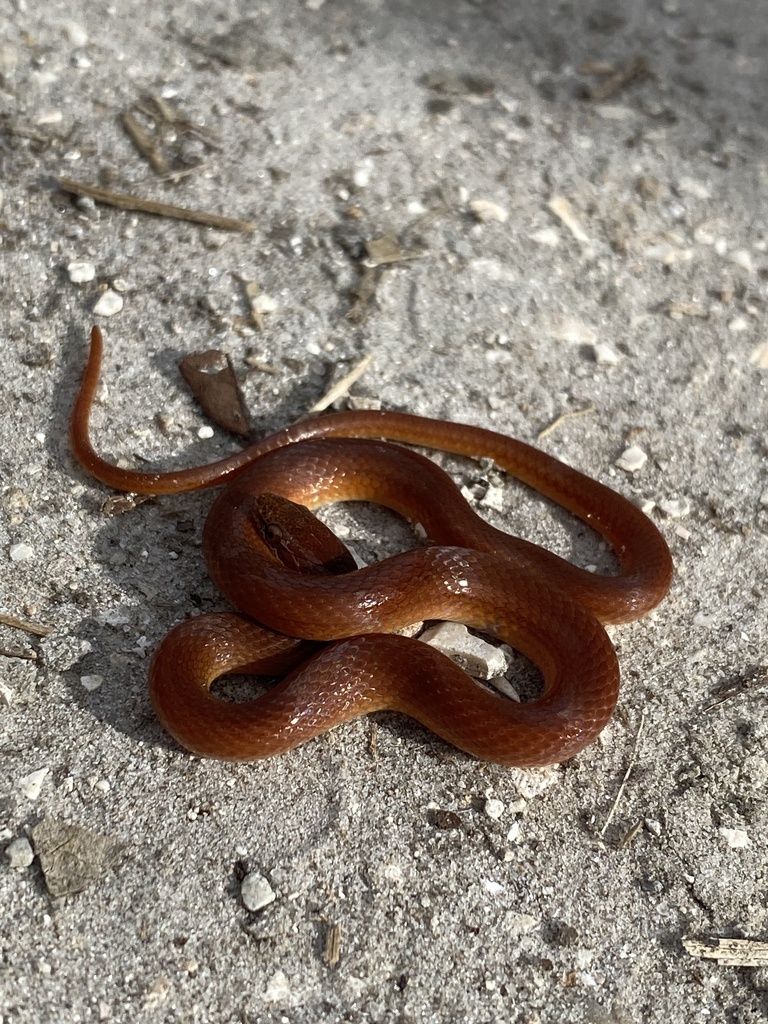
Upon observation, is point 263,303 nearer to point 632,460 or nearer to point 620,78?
point 632,460

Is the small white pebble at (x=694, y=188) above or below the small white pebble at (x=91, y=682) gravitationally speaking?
above

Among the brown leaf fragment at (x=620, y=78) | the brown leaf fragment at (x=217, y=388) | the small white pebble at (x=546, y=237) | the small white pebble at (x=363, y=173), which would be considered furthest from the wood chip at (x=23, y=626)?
the brown leaf fragment at (x=620, y=78)

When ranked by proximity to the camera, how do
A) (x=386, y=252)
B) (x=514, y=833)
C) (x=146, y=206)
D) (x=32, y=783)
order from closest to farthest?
(x=32, y=783), (x=514, y=833), (x=146, y=206), (x=386, y=252)

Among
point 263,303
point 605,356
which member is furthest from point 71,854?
point 605,356

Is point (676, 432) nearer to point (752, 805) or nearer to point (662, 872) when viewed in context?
point (752, 805)

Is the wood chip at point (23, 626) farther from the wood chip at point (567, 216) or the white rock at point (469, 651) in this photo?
the wood chip at point (567, 216)

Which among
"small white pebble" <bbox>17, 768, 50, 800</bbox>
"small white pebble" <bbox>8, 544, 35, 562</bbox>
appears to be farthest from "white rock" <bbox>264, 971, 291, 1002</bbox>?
"small white pebble" <bbox>8, 544, 35, 562</bbox>

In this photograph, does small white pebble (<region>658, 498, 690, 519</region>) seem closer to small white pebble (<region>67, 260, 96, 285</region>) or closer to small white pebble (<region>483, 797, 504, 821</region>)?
small white pebble (<region>483, 797, 504, 821</region>)

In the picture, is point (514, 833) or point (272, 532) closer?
point (514, 833)
